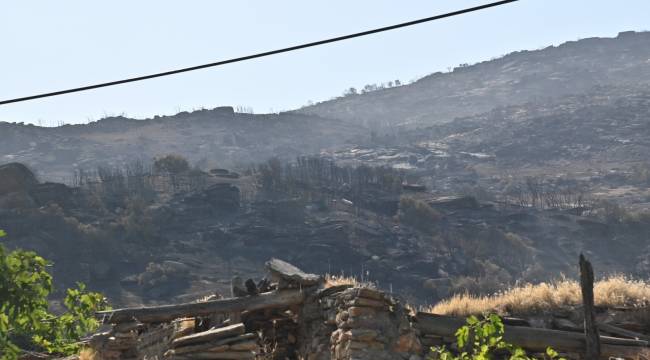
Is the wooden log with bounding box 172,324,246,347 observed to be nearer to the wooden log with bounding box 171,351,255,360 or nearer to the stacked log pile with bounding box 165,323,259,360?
the stacked log pile with bounding box 165,323,259,360

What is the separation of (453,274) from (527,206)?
3470cm

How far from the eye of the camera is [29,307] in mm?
8781

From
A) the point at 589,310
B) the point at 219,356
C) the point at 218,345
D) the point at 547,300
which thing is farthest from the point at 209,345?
the point at 547,300

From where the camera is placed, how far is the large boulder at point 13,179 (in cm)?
12512

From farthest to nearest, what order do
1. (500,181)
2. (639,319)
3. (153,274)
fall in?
1. (500,181)
2. (153,274)
3. (639,319)

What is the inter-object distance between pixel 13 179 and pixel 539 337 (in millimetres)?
122740

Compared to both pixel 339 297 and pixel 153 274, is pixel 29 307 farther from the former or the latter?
pixel 153 274

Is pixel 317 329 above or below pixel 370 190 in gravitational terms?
above

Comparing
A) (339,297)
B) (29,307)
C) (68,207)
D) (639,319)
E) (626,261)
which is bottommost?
(626,261)

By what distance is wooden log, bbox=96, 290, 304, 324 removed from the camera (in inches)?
585

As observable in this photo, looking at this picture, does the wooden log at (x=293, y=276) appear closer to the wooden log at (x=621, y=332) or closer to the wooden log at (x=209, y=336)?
the wooden log at (x=209, y=336)

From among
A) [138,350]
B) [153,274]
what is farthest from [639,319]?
[153,274]

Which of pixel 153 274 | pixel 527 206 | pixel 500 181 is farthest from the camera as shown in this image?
pixel 500 181

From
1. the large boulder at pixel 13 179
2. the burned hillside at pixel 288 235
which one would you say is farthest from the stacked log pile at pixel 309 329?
the large boulder at pixel 13 179
